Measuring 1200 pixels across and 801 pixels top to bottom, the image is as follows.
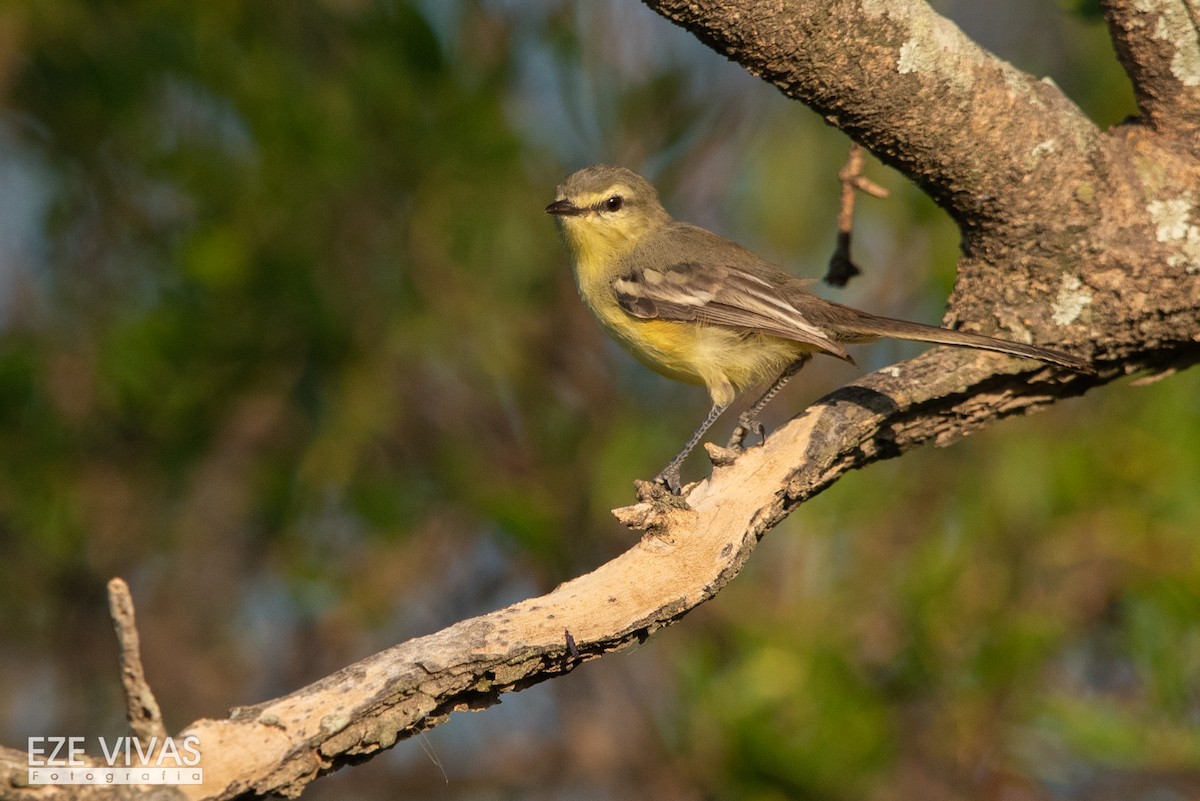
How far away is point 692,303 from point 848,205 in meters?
0.73

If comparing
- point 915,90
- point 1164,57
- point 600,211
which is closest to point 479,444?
point 600,211

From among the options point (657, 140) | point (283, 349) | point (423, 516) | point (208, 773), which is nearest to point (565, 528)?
point (423, 516)

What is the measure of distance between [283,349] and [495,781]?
301 cm

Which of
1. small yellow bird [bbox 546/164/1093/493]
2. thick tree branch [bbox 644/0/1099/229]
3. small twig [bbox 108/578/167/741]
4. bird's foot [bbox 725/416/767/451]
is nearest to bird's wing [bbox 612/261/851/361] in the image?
small yellow bird [bbox 546/164/1093/493]

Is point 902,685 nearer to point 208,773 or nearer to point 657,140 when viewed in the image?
point 657,140

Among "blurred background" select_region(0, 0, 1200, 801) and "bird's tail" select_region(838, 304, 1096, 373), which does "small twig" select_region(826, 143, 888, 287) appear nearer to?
"bird's tail" select_region(838, 304, 1096, 373)

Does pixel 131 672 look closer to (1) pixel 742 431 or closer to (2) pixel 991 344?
(1) pixel 742 431

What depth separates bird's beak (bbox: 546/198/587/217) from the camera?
206 inches

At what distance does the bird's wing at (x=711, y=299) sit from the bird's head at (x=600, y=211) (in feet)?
1.17

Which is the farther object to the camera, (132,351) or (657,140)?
(657,140)

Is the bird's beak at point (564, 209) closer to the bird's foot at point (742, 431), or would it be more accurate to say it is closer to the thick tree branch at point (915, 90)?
the bird's foot at point (742, 431)

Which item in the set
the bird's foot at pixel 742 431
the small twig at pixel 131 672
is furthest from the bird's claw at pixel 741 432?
the small twig at pixel 131 672

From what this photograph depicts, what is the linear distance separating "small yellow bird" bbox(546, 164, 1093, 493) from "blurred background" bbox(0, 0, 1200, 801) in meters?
0.82

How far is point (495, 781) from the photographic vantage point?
23.6 feet
